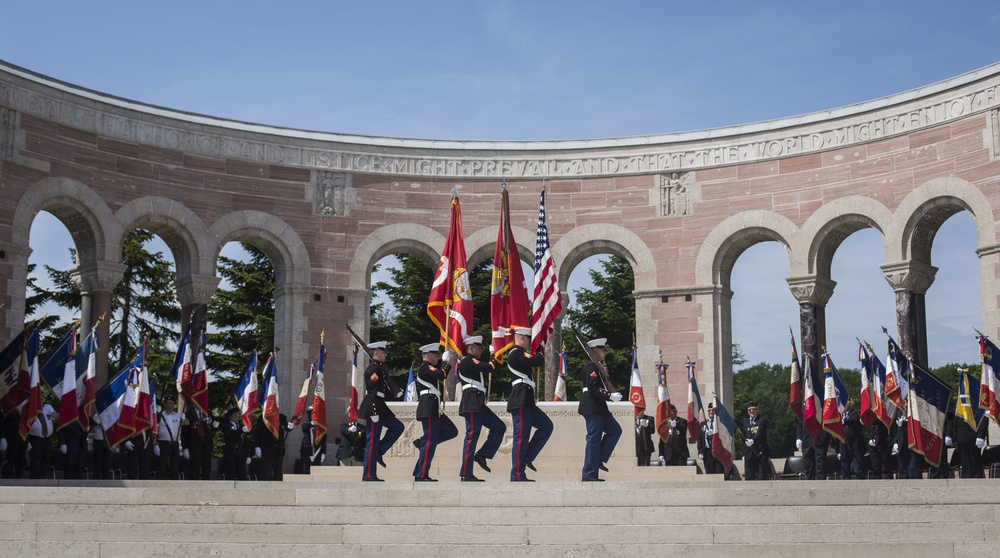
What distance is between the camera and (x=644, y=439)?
68.7 feet

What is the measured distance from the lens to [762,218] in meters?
23.0

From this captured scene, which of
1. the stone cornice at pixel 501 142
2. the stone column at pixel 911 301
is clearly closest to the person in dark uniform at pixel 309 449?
the stone cornice at pixel 501 142

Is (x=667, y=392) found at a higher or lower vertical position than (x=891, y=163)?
lower

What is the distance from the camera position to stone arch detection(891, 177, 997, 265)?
→ 20.6 meters

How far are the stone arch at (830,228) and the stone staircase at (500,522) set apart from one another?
1149cm

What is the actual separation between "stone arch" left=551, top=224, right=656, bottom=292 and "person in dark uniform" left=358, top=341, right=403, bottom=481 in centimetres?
934

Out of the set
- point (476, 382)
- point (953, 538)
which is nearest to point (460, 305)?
point (476, 382)

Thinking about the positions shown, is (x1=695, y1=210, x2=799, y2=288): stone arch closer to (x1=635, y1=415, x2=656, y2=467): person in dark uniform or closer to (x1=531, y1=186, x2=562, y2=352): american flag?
(x1=635, y1=415, x2=656, y2=467): person in dark uniform

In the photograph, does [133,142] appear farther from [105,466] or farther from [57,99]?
[105,466]

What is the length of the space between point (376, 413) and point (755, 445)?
26.7 feet

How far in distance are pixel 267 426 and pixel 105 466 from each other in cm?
283

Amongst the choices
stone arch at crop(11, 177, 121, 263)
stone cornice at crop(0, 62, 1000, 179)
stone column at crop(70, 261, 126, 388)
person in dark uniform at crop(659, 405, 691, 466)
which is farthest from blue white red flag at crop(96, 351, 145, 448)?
person in dark uniform at crop(659, 405, 691, 466)

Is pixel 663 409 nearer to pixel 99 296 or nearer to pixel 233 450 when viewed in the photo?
pixel 233 450

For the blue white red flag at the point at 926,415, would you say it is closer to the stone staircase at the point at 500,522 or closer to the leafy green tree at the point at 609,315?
the stone staircase at the point at 500,522
